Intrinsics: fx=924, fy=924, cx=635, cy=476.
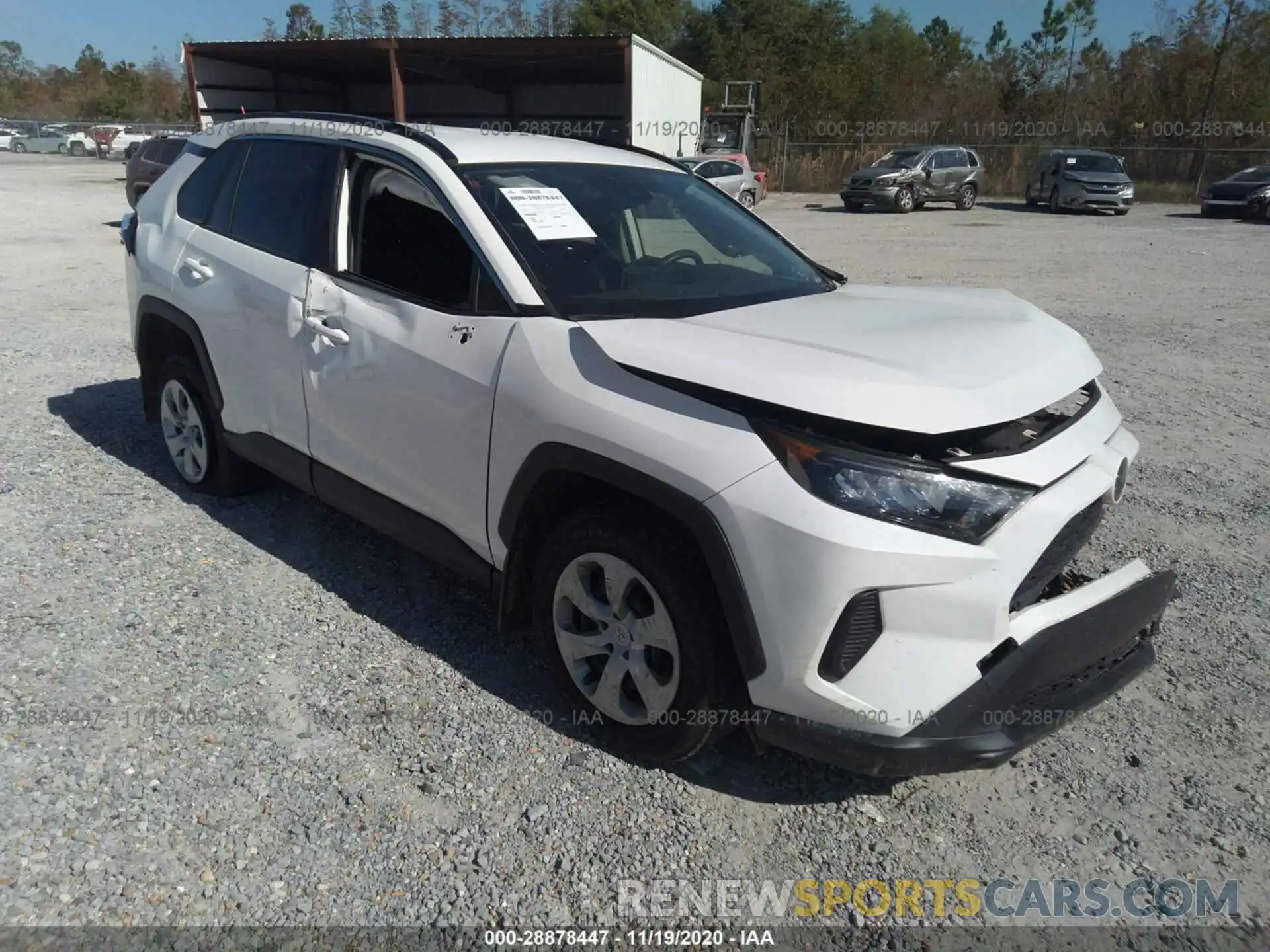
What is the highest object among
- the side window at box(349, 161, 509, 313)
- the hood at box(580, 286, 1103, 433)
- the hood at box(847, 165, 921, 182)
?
the hood at box(847, 165, 921, 182)

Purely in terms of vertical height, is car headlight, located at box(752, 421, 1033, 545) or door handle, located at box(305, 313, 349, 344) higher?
door handle, located at box(305, 313, 349, 344)

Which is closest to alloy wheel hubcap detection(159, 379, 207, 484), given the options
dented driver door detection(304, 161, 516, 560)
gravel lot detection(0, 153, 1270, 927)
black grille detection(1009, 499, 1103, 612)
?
gravel lot detection(0, 153, 1270, 927)

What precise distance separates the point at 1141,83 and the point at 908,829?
4118 cm

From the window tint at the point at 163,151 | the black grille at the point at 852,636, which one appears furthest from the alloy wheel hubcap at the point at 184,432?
the window tint at the point at 163,151

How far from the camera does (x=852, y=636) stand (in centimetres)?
230

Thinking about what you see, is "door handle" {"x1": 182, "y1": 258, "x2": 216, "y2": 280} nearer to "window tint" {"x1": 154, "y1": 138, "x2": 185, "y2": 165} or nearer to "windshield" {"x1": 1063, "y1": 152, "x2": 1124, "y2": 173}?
"window tint" {"x1": 154, "y1": 138, "x2": 185, "y2": 165}

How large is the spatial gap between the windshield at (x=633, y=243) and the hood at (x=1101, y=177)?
81.7 ft

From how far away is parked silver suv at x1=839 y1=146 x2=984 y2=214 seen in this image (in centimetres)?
2552

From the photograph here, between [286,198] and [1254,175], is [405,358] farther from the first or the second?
[1254,175]

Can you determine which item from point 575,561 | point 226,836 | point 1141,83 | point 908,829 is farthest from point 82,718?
point 1141,83

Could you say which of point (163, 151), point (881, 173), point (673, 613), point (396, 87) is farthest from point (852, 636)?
point (881, 173)

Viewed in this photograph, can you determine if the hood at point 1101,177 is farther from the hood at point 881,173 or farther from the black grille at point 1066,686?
the black grille at point 1066,686

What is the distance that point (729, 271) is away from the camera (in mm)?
3609

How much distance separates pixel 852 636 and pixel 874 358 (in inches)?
30.6
